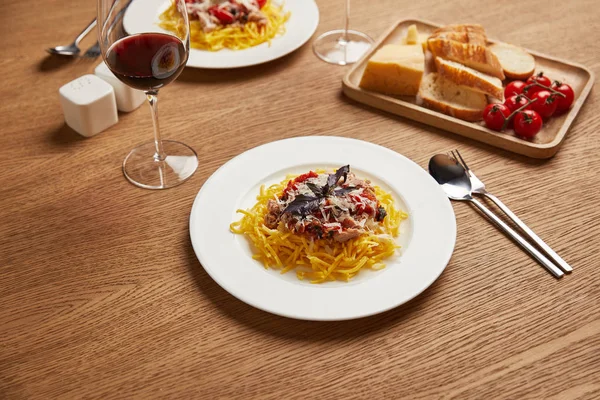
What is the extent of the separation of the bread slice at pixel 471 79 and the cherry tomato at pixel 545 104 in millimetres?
110

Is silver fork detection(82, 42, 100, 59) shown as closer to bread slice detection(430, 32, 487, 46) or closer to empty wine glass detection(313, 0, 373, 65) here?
empty wine glass detection(313, 0, 373, 65)

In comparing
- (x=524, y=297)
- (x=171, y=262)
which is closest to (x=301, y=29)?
(x=171, y=262)

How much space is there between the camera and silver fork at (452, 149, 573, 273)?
1.59 meters

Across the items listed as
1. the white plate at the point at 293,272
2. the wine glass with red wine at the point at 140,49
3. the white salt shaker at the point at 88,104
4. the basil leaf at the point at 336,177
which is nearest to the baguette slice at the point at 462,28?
the white plate at the point at 293,272

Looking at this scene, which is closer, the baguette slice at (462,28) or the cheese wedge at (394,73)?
the cheese wedge at (394,73)

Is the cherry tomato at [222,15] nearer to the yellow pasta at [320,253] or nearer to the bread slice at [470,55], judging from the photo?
the bread slice at [470,55]

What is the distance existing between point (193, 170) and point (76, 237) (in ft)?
1.25

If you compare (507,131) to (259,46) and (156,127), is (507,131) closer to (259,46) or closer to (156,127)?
(259,46)

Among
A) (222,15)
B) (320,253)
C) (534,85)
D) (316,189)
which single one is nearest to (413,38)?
(534,85)

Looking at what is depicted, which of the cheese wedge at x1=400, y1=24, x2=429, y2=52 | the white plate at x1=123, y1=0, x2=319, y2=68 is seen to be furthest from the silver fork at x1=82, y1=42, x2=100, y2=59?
the cheese wedge at x1=400, y1=24, x2=429, y2=52

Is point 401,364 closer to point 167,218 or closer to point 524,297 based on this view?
point 524,297

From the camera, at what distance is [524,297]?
4.94 feet

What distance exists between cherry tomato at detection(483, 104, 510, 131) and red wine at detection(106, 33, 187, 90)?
3.10ft

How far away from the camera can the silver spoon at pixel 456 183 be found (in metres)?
1.69
